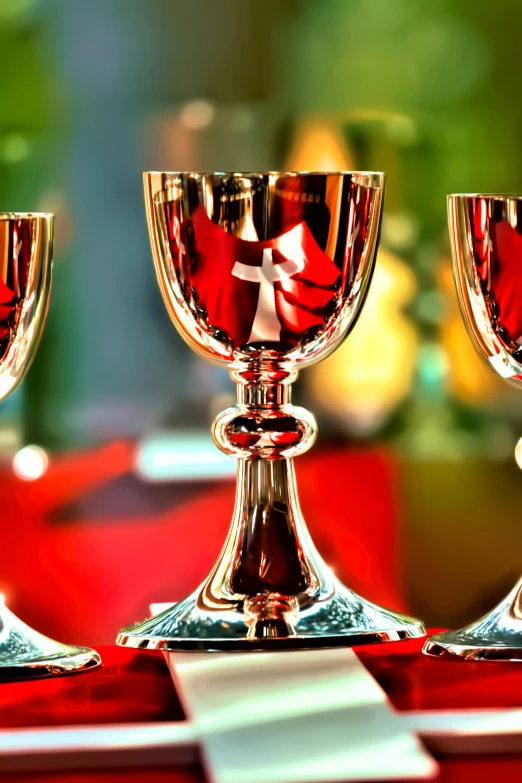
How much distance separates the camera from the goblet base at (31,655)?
0.53 metres

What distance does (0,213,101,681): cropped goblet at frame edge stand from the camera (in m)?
0.54

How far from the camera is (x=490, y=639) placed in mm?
562

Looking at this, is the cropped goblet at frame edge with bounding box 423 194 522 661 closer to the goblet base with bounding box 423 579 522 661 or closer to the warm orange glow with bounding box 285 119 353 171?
the goblet base with bounding box 423 579 522 661

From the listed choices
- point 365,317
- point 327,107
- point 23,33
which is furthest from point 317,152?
point 23,33

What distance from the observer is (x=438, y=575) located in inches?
51.9

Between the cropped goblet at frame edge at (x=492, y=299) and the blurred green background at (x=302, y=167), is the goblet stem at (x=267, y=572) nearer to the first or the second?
the cropped goblet at frame edge at (x=492, y=299)

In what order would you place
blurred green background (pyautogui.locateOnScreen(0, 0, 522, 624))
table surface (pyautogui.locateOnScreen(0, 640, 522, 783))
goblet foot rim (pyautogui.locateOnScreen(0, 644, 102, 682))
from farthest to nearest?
1. blurred green background (pyautogui.locateOnScreen(0, 0, 522, 624))
2. goblet foot rim (pyautogui.locateOnScreen(0, 644, 102, 682))
3. table surface (pyautogui.locateOnScreen(0, 640, 522, 783))

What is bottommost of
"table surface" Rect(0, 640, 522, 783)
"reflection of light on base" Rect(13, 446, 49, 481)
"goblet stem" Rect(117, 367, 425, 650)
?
"reflection of light on base" Rect(13, 446, 49, 481)

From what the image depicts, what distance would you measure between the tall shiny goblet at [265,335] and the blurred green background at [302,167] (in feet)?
2.12

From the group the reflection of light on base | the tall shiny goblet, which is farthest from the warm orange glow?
the tall shiny goblet

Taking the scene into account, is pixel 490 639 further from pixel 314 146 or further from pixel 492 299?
pixel 314 146

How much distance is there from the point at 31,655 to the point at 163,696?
75mm

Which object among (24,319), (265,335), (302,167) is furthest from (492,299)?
(302,167)

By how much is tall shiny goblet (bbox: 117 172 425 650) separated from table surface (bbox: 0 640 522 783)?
0.09 feet
